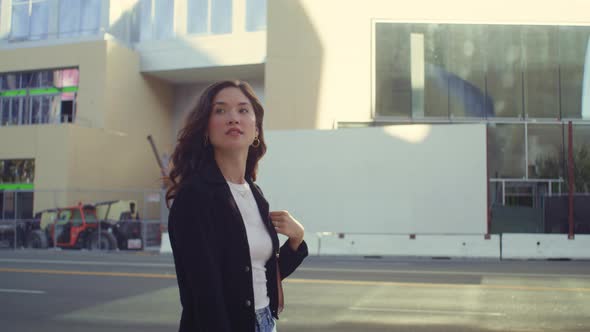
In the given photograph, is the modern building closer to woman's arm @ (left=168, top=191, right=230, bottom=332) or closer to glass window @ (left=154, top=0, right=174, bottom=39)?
glass window @ (left=154, top=0, right=174, bottom=39)

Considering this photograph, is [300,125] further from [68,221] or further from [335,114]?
[68,221]

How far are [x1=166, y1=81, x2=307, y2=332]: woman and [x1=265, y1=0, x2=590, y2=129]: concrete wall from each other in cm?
2473

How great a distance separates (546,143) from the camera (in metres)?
25.8

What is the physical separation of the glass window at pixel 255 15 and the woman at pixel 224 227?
32.1 m

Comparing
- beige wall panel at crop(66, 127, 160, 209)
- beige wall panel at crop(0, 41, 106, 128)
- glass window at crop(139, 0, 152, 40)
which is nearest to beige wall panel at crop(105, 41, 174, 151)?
beige wall panel at crop(0, 41, 106, 128)

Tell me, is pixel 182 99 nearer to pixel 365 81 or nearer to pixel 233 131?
pixel 365 81

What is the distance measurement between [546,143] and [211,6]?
68.3ft

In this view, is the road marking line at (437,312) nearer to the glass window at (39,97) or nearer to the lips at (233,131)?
the lips at (233,131)

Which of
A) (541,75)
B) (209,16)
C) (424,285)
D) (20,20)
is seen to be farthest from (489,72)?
(20,20)

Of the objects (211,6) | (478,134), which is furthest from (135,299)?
(211,6)

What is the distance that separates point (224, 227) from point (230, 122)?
45 cm

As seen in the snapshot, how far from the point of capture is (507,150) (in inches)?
1019

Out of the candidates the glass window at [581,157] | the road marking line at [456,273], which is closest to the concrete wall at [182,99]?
the glass window at [581,157]

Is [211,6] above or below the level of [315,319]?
above
